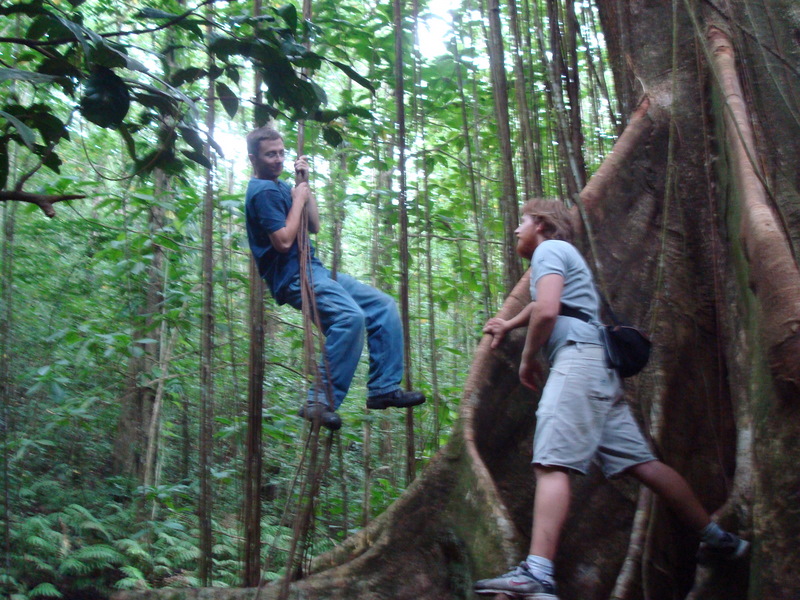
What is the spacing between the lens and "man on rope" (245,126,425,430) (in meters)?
2.90

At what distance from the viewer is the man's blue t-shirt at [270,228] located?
294 centimetres

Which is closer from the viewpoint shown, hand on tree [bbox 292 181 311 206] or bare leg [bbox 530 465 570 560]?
bare leg [bbox 530 465 570 560]

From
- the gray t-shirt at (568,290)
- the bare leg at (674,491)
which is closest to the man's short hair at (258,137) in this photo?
the gray t-shirt at (568,290)

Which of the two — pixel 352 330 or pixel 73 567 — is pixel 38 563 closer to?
pixel 73 567

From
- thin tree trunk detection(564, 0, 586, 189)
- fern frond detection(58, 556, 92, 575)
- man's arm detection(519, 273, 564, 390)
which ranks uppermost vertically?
thin tree trunk detection(564, 0, 586, 189)

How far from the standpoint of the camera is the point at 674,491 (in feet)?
7.65

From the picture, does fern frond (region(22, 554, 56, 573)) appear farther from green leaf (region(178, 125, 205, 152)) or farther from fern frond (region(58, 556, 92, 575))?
green leaf (region(178, 125, 205, 152))

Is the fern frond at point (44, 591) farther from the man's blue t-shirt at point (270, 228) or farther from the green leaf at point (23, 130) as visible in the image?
the green leaf at point (23, 130)

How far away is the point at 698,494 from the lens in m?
2.64

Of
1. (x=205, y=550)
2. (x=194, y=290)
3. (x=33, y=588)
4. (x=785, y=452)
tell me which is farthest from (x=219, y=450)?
(x=785, y=452)

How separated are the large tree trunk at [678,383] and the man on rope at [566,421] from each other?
13 cm

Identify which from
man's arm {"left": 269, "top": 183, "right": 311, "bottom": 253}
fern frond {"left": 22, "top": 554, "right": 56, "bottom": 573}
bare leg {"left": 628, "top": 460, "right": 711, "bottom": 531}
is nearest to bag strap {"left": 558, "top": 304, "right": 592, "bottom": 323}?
bare leg {"left": 628, "top": 460, "right": 711, "bottom": 531}

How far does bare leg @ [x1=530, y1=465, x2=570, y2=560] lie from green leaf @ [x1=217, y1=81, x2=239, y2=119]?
169 centimetres

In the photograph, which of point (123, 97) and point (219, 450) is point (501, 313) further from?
point (219, 450)
